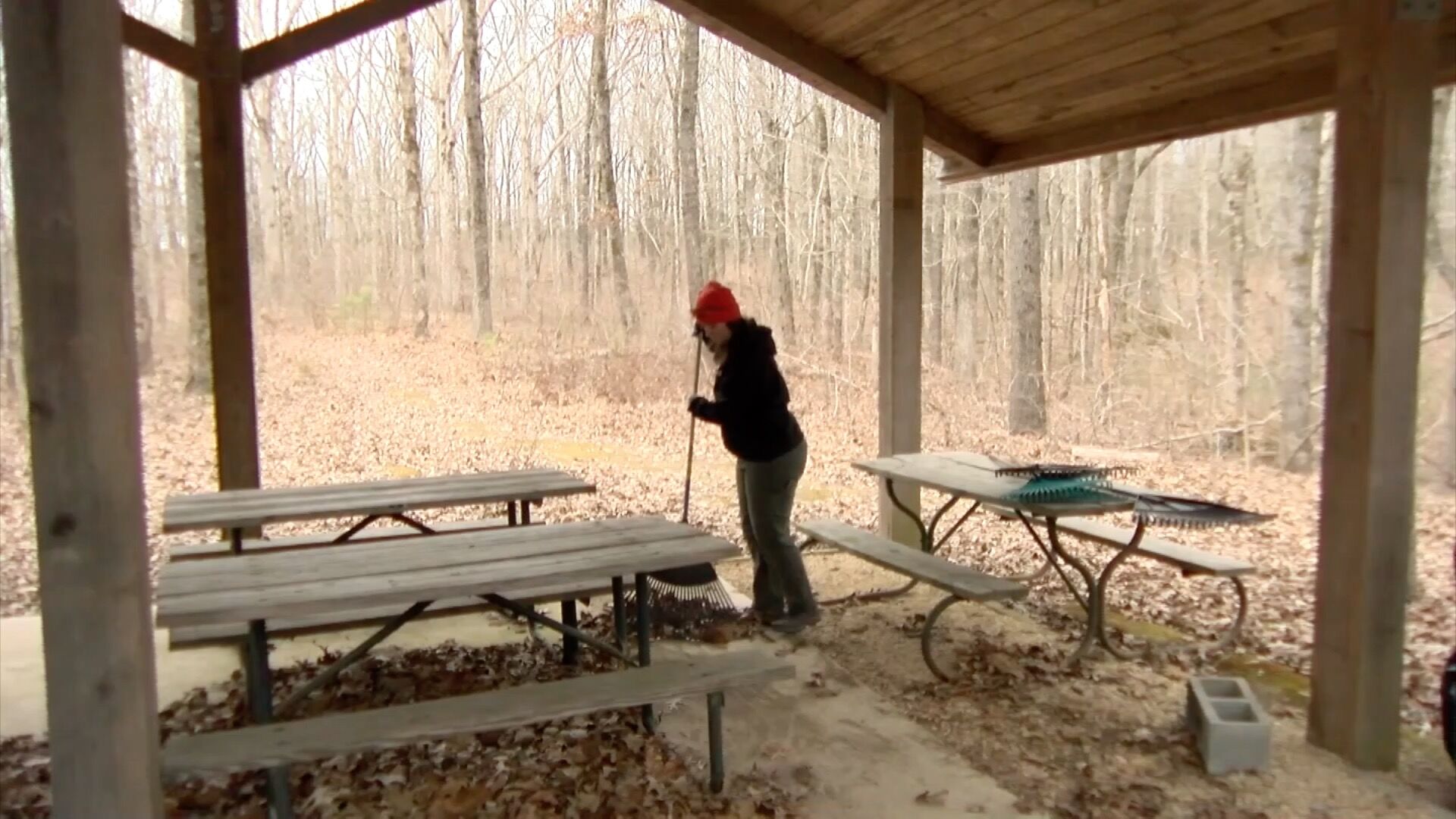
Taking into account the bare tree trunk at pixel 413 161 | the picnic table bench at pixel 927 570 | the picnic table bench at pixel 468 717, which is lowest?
the picnic table bench at pixel 468 717

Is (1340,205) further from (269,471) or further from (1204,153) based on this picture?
(1204,153)

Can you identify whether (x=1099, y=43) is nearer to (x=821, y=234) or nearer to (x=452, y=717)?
(x=452, y=717)

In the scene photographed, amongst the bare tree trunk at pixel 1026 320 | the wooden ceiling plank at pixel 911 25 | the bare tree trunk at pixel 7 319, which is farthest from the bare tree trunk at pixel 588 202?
the wooden ceiling plank at pixel 911 25

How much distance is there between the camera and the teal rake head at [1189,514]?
4371mm

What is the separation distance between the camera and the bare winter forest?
11.2 metres

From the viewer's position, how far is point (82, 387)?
91.3 inches

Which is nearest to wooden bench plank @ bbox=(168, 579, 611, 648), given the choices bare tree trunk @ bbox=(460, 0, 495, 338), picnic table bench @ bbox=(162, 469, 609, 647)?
picnic table bench @ bbox=(162, 469, 609, 647)

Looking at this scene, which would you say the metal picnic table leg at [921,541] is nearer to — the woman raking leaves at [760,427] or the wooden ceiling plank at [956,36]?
Answer: the woman raking leaves at [760,427]

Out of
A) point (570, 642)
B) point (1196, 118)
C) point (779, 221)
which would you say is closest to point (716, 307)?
point (570, 642)

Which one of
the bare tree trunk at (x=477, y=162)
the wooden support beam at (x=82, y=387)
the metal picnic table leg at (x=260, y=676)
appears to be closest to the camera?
the wooden support beam at (x=82, y=387)

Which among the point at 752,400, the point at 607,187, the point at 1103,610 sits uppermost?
the point at 607,187

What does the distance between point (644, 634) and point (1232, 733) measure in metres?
2.27

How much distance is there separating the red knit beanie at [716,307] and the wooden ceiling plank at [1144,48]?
237cm

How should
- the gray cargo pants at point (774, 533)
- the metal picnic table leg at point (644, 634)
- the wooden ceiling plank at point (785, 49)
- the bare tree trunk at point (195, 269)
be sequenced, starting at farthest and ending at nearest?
the bare tree trunk at point (195, 269), the wooden ceiling plank at point (785, 49), the gray cargo pants at point (774, 533), the metal picnic table leg at point (644, 634)
